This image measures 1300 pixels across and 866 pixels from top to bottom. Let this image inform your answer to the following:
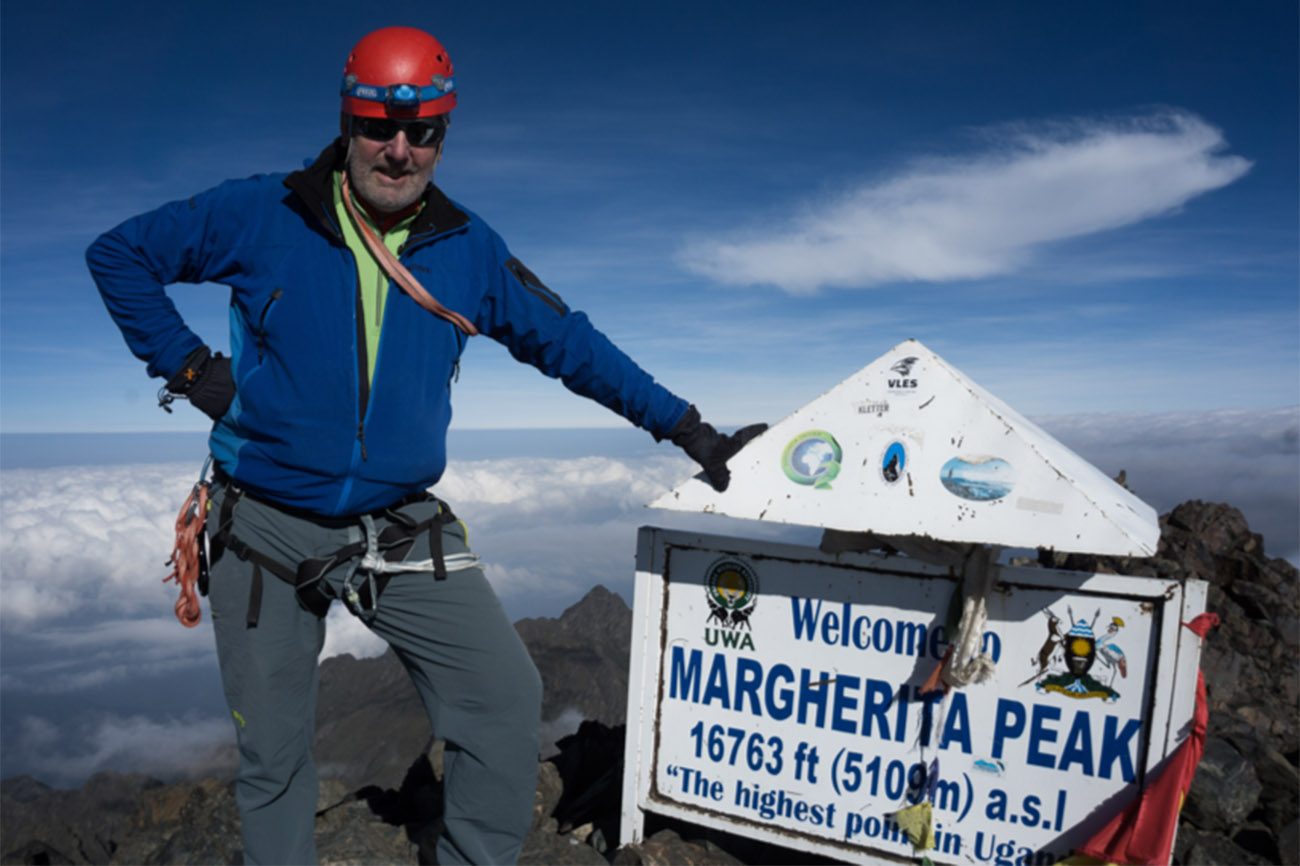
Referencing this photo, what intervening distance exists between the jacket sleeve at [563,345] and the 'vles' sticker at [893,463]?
110cm

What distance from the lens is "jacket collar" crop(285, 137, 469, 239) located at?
366cm

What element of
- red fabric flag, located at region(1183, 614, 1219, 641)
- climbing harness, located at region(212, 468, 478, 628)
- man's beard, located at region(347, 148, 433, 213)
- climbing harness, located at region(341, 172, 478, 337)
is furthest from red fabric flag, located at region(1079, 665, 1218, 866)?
man's beard, located at region(347, 148, 433, 213)

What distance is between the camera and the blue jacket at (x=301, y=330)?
363 centimetres

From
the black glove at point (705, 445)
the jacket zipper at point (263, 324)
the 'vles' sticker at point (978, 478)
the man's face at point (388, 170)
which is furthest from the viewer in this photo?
the black glove at point (705, 445)

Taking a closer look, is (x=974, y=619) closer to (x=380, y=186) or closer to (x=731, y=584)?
(x=731, y=584)

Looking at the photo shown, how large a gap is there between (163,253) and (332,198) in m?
0.76


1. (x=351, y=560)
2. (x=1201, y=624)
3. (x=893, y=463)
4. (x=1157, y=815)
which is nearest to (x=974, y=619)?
(x=893, y=463)

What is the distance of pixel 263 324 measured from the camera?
11.9ft

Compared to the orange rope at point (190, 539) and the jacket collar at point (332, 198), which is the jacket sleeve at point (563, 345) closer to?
the jacket collar at point (332, 198)

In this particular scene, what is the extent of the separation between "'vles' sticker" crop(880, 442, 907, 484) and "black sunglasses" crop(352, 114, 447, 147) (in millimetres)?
2704

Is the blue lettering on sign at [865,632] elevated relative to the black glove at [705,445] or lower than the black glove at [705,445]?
lower

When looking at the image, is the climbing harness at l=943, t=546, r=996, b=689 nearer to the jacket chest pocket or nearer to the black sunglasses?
the black sunglasses

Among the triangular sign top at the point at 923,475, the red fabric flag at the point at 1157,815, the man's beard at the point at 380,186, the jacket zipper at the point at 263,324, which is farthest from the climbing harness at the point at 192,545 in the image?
the red fabric flag at the point at 1157,815

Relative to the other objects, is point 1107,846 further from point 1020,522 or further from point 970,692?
point 1020,522
